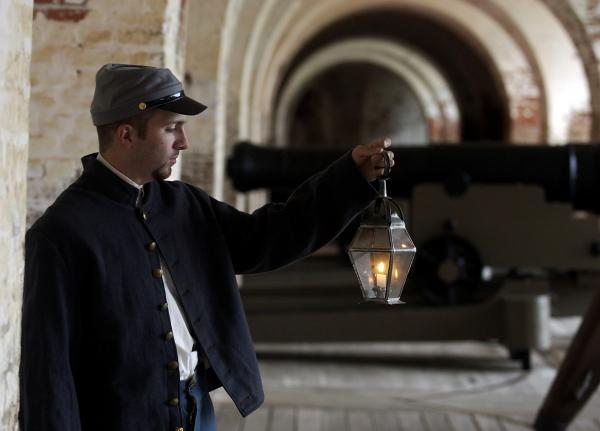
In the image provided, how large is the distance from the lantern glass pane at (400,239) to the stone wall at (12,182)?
95 centimetres

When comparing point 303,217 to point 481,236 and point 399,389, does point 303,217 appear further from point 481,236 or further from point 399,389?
point 481,236

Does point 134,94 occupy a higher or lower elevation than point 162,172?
higher

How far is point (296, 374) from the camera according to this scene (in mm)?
7793

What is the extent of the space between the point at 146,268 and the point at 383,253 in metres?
0.62

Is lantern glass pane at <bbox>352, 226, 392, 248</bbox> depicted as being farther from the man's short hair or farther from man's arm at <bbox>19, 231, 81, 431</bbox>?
man's arm at <bbox>19, 231, 81, 431</bbox>

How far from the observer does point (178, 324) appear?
2730 millimetres

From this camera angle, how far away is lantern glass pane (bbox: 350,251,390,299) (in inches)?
111

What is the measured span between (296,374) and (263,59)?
6865mm

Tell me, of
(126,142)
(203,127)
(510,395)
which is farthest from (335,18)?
(126,142)

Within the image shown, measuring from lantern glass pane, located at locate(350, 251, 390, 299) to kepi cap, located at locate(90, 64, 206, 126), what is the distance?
0.58 metres

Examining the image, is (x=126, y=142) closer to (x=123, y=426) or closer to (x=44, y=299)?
(x=44, y=299)

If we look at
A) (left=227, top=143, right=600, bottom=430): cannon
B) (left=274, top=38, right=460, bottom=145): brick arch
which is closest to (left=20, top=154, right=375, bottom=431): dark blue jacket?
(left=227, top=143, right=600, bottom=430): cannon

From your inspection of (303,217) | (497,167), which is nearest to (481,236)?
(497,167)

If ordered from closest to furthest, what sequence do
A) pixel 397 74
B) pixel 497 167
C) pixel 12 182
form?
pixel 12 182 → pixel 497 167 → pixel 397 74
